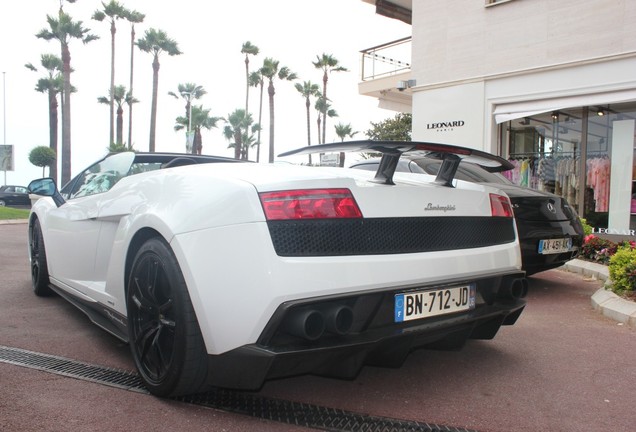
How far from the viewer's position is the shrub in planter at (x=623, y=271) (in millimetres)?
4750

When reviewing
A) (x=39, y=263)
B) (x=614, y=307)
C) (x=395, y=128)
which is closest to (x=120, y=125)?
(x=395, y=128)

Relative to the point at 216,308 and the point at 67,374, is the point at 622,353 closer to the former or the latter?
the point at 216,308

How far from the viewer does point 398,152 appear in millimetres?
2447

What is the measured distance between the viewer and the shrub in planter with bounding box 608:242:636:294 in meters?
4.75

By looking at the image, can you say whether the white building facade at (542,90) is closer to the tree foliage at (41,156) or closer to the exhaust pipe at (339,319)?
the exhaust pipe at (339,319)

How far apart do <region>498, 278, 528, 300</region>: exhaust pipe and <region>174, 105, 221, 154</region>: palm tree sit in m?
47.6

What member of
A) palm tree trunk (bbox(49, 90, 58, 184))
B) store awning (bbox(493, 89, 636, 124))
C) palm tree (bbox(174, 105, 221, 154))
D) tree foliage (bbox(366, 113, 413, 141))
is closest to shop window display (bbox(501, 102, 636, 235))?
store awning (bbox(493, 89, 636, 124))

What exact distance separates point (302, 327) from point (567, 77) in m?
Result: 9.92

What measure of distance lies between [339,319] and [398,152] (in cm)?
82

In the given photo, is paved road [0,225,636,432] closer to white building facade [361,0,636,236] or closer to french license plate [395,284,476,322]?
french license plate [395,284,476,322]

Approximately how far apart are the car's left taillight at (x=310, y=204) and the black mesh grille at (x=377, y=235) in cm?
3

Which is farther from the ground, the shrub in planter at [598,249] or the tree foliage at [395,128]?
the tree foliage at [395,128]

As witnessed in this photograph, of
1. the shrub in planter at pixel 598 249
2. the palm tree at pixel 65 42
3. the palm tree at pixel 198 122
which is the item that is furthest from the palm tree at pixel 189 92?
the shrub in planter at pixel 598 249

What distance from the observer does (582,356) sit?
3.39 meters
